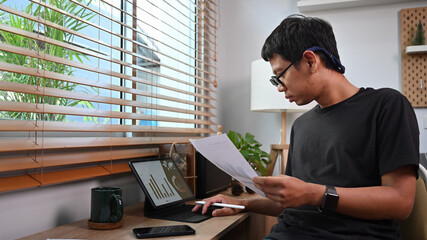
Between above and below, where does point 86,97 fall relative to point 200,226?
above

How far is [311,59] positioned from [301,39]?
0.08 meters

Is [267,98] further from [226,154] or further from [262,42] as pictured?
[226,154]

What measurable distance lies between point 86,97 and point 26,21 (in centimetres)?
32

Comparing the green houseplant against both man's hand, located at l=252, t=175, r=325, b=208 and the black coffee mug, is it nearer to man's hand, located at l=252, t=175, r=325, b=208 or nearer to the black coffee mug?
the black coffee mug

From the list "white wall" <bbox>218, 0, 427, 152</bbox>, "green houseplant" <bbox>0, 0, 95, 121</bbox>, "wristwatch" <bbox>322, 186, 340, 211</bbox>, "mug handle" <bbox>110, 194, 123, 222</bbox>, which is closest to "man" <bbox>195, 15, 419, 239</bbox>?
"wristwatch" <bbox>322, 186, 340, 211</bbox>

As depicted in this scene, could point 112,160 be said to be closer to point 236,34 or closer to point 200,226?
point 200,226

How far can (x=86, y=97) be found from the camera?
54.7 inches

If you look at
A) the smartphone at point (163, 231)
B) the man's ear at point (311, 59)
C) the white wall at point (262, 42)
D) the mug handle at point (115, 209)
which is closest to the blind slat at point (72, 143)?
the mug handle at point (115, 209)

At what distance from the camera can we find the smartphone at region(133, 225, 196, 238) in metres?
1.14

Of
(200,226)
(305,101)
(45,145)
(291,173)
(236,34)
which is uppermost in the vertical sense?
(236,34)

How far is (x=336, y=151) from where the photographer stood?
47.2 inches

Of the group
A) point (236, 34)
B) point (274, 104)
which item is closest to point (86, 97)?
point (274, 104)

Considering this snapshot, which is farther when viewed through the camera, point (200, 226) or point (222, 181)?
point (222, 181)

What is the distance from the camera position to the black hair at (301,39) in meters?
1.26
